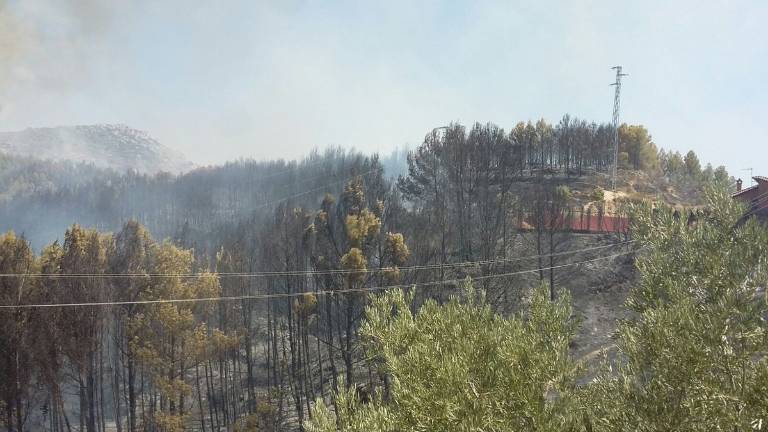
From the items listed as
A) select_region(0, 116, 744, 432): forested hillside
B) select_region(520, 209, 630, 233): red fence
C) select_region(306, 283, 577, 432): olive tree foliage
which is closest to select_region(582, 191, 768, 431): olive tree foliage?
select_region(0, 116, 744, 432): forested hillside

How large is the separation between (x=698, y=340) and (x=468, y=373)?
130 inches

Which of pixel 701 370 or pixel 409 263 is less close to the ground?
pixel 701 370

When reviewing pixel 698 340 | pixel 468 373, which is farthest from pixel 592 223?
pixel 698 340

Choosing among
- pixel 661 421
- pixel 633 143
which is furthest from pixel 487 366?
pixel 633 143

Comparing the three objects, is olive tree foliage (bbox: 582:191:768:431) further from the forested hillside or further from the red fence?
the red fence

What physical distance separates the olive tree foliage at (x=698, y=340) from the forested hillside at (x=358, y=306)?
0.09m

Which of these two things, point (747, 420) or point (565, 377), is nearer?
point (747, 420)

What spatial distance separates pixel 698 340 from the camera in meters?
6.72

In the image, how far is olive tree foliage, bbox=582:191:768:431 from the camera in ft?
21.2

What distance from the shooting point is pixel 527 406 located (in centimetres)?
761

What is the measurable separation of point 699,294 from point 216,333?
1116 inches

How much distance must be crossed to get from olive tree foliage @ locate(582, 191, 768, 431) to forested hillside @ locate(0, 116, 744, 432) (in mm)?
86

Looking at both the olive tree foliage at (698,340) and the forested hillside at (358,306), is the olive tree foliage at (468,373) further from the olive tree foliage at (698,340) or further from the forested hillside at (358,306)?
the olive tree foliage at (698,340)

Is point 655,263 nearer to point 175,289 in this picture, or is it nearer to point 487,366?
point 487,366
